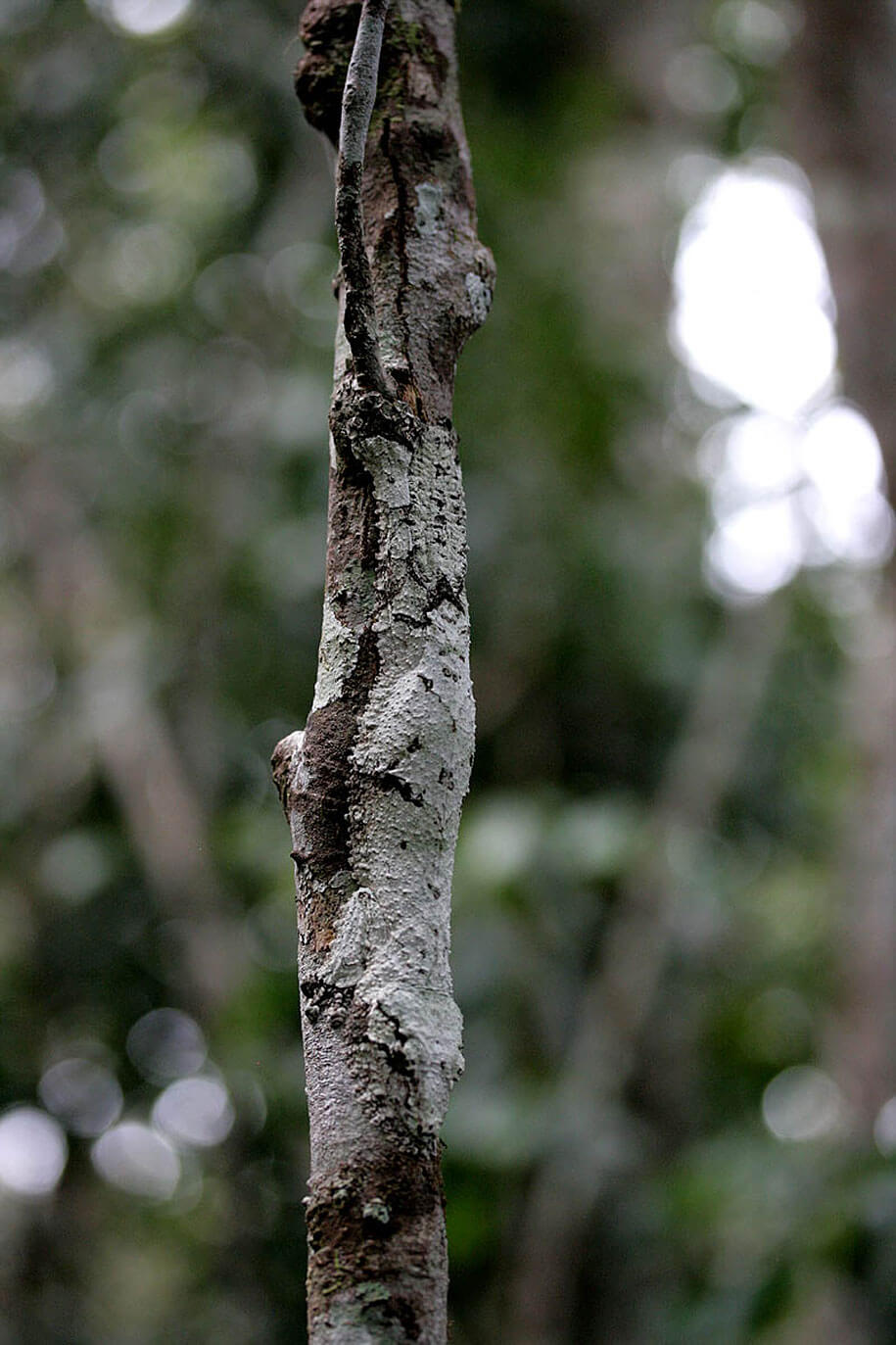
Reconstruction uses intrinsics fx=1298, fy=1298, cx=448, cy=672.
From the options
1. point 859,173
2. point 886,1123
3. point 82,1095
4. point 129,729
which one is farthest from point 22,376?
point 886,1123

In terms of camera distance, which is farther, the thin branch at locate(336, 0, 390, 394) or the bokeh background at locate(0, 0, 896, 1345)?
the bokeh background at locate(0, 0, 896, 1345)

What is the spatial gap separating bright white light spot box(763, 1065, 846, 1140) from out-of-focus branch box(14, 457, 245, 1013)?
1249 mm

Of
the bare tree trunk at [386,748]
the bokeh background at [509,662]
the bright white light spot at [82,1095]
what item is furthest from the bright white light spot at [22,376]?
the bare tree trunk at [386,748]

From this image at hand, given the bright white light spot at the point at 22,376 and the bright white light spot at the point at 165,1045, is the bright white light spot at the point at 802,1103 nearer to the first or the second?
the bright white light spot at the point at 165,1045

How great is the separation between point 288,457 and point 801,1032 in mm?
1911

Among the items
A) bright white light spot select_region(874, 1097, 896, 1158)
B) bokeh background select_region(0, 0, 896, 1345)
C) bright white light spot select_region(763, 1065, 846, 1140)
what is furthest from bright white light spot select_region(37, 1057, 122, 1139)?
bright white light spot select_region(874, 1097, 896, 1158)

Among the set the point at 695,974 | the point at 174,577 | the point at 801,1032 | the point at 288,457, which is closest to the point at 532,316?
the point at 288,457

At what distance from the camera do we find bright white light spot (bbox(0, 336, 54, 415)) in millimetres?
2770

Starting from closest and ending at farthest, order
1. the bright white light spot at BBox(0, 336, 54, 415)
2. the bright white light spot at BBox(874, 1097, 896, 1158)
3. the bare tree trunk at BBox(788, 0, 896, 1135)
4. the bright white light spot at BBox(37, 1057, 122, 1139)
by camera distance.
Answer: the bare tree trunk at BBox(788, 0, 896, 1135)
the bright white light spot at BBox(874, 1097, 896, 1158)
the bright white light spot at BBox(0, 336, 54, 415)
the bright white light spot at BBox(37, 1057, 122, 1139)

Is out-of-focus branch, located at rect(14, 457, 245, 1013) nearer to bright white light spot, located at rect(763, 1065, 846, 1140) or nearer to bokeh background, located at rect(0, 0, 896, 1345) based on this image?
bokeh background, located at rect(0, 0, 896, 1345)

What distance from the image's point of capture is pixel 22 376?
9.69 feet

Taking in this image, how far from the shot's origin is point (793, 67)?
221 centimetres

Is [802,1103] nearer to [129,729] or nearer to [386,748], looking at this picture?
[129,729]

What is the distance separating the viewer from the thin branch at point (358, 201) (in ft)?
1.45
